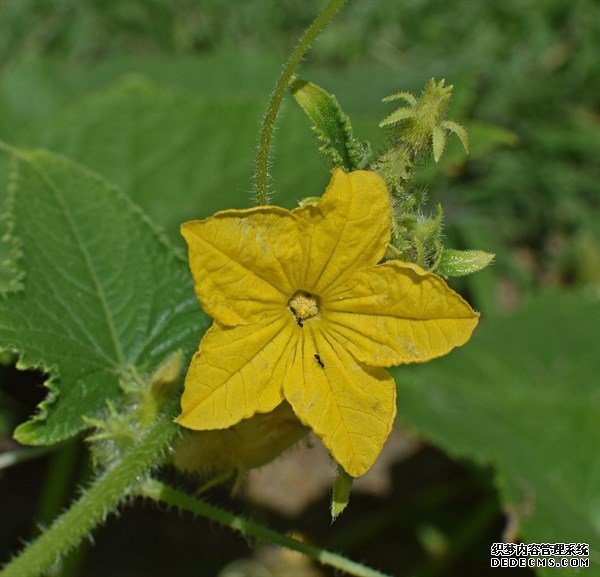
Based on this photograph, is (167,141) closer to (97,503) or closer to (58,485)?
(58,485)

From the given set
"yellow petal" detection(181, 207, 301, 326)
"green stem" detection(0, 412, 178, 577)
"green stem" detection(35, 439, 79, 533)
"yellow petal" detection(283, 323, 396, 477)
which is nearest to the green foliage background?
"green stem" detection(35, 439, 79, 533)

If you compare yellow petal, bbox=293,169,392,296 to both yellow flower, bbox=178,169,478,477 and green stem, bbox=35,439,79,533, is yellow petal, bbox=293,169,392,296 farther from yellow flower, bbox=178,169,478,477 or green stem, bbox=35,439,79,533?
green stem, bbox=35,439,79,533

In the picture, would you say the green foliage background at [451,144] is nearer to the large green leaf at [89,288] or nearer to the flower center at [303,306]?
the large green leaf at [89,288]

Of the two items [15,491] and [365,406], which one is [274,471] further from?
[365,406]

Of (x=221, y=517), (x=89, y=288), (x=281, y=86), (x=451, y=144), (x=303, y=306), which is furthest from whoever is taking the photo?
(x=451, y=144)

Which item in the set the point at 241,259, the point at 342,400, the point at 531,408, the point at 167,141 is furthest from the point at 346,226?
the point at 531,408

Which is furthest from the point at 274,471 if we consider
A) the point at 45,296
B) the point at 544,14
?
the point at 544,14
